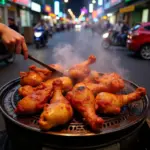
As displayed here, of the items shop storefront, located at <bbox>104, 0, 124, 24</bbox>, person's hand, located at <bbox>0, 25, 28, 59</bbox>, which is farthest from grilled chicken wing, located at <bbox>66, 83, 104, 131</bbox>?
shop storefront, located at <bbox>104, 0, 124, 24</bbox>

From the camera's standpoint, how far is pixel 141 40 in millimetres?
10781

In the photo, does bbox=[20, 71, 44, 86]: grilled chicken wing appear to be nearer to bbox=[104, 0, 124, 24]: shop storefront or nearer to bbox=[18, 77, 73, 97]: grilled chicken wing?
bbox=[18, 77, 73, 97]: grilled chicken wing

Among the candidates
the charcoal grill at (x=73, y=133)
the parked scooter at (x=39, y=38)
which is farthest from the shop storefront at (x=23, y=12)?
the charcoal grill at (x=73, y=133)

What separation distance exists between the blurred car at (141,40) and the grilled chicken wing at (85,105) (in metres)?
9.71

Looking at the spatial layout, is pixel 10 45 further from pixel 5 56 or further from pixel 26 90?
pixel 5 56

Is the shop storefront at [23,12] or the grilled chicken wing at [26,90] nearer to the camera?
the grilled chicken wing at [26,90]

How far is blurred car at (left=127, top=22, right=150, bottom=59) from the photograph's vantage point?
10719mm

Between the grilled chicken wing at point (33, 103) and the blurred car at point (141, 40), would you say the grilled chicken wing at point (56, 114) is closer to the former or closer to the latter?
the grilled chicken wing at point (33, 103)

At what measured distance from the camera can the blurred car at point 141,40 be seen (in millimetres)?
10719

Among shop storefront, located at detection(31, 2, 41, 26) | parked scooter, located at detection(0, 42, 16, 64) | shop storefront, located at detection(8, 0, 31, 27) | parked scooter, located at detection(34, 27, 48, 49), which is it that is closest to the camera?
parked scooter, located at detection(0, 42, 16, 64)

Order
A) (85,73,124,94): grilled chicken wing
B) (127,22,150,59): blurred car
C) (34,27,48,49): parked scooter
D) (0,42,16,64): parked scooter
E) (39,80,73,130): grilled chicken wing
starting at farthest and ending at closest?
(34,27,48,49): parked scooter
(127,22,150,59): blurred car
(0,42,16,64): parked scooter
(85,73,124,94): grilled chicken wing
(39,80,73,130): grilled chicken wing

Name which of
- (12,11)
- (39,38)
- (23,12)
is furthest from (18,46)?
(23,12)

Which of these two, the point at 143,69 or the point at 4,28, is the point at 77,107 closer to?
the point at 4,28

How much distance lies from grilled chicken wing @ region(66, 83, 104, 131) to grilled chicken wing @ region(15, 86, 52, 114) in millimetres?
229
